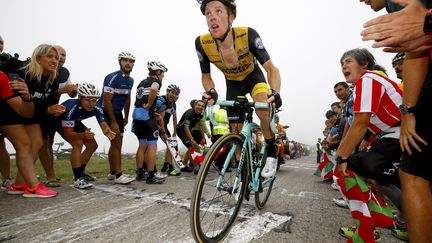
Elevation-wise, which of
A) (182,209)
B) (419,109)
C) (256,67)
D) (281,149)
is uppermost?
(256,67)

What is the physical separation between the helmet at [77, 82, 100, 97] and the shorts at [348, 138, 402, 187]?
15.4 ft

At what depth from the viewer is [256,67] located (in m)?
3.92

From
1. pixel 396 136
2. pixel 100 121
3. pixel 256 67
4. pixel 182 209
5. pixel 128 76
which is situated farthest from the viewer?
pixel 128 76

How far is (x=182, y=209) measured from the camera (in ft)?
10.5

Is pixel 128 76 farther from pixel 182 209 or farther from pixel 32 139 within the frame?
pixel 182 209

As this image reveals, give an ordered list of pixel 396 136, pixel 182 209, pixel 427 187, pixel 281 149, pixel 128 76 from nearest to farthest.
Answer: pixel 427 187 < pixel 396 136 < pixel 182 209 < pixel 128 76 < pixel 281 149

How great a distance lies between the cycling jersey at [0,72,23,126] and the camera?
133 inches

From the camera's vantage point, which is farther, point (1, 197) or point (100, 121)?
point (100, 121)

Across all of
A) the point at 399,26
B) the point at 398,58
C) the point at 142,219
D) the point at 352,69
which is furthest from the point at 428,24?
the point at 142,219

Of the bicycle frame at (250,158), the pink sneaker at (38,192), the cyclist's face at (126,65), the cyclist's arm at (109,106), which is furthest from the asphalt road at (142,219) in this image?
the cyclist's face at (126,65)

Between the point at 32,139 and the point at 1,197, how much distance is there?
3.13 feet

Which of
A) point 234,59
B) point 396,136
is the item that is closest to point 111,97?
point 234,59

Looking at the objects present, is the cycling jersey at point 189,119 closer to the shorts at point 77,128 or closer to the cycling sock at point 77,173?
the shorts at point 77,128

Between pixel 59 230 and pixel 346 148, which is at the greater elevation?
pixel 346 148
